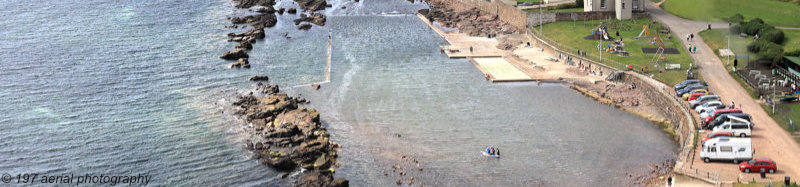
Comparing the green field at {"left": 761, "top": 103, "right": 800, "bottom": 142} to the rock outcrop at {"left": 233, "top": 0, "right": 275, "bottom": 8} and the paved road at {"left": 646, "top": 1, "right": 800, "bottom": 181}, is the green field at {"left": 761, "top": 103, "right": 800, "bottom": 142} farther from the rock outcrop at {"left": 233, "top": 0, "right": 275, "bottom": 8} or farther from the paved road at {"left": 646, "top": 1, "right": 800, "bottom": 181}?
the rock outcrop at {"left": 233, "top": 0, "right": 275, "bottom": 8}

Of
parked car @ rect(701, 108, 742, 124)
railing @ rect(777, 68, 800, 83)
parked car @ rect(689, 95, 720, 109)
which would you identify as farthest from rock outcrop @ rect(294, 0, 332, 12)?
parked car @ rect(701, 108, 742, 124)

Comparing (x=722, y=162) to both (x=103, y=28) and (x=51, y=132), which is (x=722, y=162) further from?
(x=103, y=28)

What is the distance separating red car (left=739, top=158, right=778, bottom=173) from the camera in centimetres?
5650

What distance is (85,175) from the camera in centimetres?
6669

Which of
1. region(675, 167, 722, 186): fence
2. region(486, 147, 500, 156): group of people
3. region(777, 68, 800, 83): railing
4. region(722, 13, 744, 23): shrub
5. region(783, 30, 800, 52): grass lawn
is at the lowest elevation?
region(486, 147, 500, 156): group of people

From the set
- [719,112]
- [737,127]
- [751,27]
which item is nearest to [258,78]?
[719,112]

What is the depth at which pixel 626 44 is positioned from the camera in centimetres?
10038

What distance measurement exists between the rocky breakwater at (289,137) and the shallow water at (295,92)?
4.89 feet

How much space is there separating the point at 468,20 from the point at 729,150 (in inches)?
2963

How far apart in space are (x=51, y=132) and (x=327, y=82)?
100 feet

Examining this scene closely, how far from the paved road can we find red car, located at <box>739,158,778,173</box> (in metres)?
0.65

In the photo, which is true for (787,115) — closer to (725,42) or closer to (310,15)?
(725,42)

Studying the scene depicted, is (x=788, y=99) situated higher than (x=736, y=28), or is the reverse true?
(x=736, y=28)

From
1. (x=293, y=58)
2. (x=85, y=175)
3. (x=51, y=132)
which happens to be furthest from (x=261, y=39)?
(x=85, y=175)
